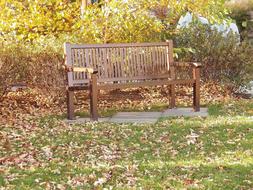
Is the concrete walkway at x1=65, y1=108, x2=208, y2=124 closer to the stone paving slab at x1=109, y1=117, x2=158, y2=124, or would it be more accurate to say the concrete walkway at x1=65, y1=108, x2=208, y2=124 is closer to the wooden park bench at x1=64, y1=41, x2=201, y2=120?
the stone paving slab at x1=109, y1=117, x2=158, y2=124

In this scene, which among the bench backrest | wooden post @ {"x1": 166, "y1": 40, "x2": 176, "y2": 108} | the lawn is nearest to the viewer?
the lawn

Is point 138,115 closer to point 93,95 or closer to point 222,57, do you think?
point 93,95

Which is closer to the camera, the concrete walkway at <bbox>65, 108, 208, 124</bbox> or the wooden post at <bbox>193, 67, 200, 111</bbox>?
the concrete walkway at <bbox>65, 108, 208, 124</bbox>

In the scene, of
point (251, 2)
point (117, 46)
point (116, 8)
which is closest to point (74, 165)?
point (117, 46)

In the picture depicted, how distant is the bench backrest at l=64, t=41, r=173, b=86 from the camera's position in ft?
26.6

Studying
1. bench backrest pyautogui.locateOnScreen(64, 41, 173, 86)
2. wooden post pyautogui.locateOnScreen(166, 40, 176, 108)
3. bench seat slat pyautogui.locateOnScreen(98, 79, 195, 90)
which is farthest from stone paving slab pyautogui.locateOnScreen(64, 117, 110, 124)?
wooden post pyautogui.locateOnScreen(166, 40, 176, 108)

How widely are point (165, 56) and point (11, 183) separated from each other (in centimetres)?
497

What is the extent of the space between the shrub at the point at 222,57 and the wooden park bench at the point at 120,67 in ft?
5.97

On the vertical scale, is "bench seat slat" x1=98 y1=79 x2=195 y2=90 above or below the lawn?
above

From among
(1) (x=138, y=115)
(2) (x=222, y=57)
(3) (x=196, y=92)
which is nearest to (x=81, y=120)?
(1) (x=138, y=115)

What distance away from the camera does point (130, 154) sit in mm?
5496

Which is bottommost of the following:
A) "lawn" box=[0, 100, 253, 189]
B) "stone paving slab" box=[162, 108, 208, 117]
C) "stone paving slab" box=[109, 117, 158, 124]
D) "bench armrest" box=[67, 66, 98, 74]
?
"stone paving slab" box=[162, 108, 208, 117]

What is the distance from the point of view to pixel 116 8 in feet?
31.4

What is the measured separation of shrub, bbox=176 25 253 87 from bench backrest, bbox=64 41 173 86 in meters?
1.82
